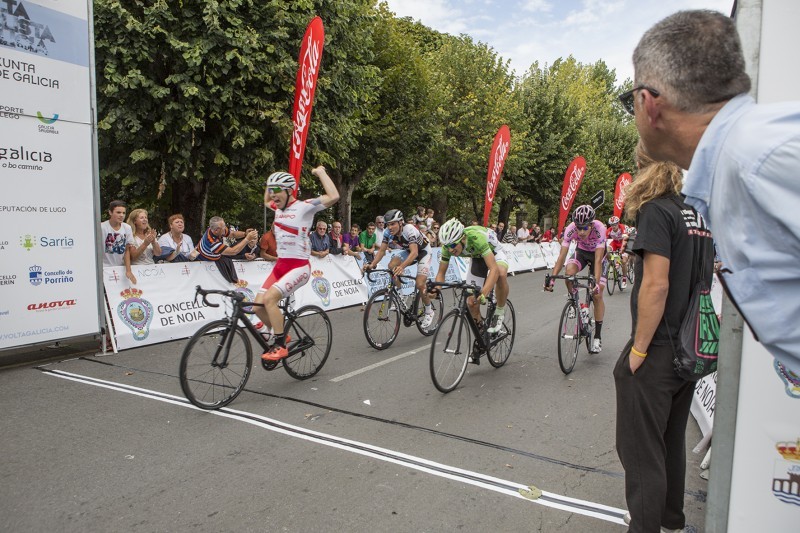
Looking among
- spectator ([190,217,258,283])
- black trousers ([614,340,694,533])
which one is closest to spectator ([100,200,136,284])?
spectator ([190,217,258,283])

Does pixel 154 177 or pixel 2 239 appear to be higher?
pixel 154 177

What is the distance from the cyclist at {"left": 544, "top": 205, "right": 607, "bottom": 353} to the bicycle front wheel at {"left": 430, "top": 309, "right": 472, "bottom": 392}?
1.37 m

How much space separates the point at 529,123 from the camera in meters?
31.1

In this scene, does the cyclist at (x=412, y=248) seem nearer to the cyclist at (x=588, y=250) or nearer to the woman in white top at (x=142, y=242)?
the cyclist at (x=588, y=250)

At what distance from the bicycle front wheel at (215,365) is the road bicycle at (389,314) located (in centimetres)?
262

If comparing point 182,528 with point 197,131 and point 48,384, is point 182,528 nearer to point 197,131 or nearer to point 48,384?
point 48,384

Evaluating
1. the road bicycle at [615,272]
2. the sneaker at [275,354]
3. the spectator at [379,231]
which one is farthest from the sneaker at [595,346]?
the spectator at [379,231]

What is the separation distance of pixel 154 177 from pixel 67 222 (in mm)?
6252

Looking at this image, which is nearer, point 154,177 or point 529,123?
point 154,177

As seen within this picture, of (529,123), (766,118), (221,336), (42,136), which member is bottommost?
(221,336)

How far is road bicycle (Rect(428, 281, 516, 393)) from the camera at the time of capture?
19.1ft

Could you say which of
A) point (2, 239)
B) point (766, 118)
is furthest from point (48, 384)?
point (766, 118)

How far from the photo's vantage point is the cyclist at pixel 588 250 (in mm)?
7035

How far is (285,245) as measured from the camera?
6055mm
